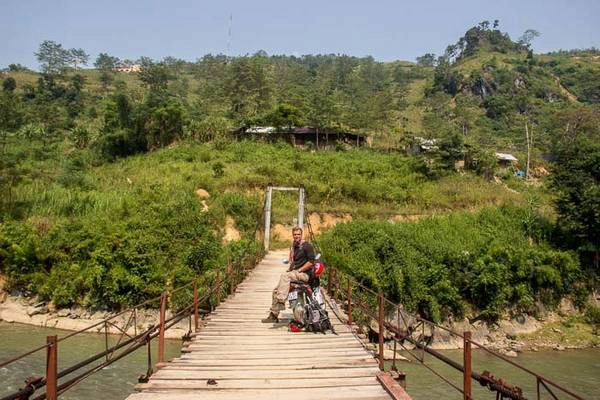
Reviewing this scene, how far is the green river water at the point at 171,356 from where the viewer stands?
1085 centimetres

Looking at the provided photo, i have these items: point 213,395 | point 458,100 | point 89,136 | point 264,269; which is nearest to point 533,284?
point 264,269

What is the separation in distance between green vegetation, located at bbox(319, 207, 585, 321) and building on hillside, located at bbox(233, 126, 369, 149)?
16688mm

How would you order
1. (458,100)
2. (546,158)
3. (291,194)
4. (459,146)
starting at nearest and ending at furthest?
(291,194), (459,146), (546,158), (458,100)

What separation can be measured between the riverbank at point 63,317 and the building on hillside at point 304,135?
851 inches

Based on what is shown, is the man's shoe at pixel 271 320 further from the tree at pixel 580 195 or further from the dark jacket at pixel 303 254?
the tree at pixel 580 195

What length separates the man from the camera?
23.0 feet

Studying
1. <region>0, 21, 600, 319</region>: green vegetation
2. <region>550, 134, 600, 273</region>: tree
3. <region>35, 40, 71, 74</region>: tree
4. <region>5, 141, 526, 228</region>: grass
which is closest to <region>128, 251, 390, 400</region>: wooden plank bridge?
<region>0, 21, 600, 319</region>: green vegetation

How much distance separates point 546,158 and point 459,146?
54.5 ft

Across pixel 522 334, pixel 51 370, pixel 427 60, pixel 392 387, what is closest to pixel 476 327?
pixel 522 334

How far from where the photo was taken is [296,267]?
7.25 m

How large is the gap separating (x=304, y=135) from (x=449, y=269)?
20902mm

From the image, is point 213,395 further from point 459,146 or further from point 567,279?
point 459,146

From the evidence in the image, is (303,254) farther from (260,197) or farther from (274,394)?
(260,197)

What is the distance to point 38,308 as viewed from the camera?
54.2ft
